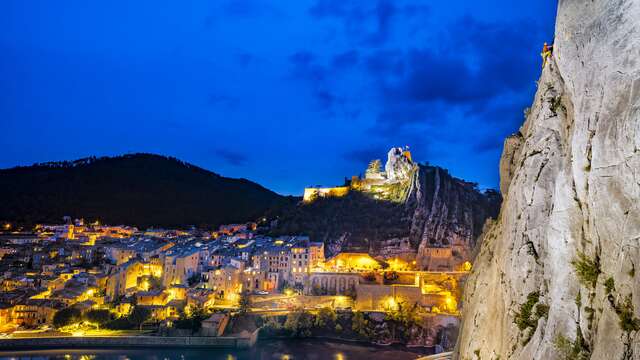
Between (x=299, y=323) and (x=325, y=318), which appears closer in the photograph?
(x=299, y=323)

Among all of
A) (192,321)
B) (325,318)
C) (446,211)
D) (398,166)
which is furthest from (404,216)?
(192,321)

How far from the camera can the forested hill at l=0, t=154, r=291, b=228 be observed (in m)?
92.1

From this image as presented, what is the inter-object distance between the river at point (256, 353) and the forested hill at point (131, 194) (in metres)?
54.6

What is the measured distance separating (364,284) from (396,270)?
223 inches

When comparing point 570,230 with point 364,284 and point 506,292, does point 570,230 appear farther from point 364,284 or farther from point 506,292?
point 364,284

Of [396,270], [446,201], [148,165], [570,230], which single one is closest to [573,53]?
[570,230]

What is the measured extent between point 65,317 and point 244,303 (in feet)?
48.0

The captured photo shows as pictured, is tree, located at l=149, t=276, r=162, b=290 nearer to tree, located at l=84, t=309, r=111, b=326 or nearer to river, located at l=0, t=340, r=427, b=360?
tree, located at l=84, t=309, r=111, b=326

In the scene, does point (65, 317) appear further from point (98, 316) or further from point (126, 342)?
point (126, 342)

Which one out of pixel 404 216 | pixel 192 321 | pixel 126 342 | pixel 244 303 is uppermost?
pixel 404 216

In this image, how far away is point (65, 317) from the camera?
39531 mm

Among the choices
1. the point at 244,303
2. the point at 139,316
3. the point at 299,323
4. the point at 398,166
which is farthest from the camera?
the point at 398,166

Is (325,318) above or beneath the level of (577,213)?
beneath

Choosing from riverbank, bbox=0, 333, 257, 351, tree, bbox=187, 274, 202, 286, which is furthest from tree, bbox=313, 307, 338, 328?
tree, bbox=187, 274, 202, 286
